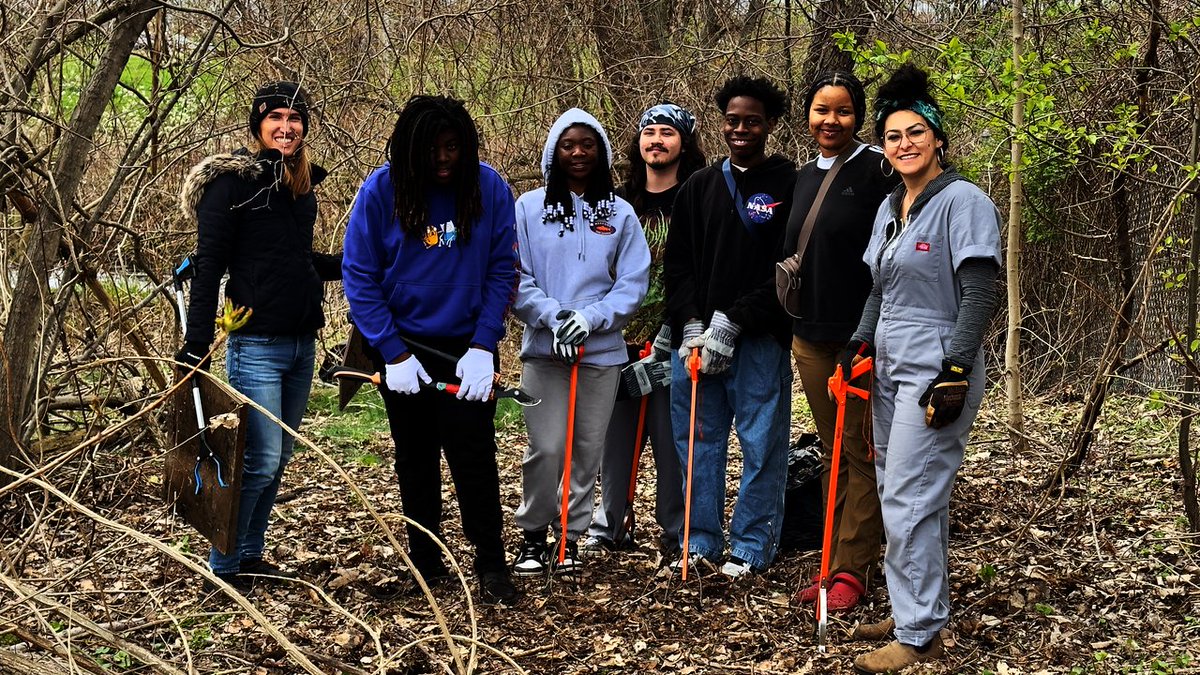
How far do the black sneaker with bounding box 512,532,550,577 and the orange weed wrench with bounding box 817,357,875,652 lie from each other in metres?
1.14

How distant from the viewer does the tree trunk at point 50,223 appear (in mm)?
4359

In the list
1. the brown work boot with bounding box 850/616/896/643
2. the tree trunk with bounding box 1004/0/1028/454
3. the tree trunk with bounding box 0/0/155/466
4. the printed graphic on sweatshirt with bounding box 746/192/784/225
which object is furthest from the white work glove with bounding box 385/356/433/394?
the tree trunk with bounding box 1004/0/1028/454

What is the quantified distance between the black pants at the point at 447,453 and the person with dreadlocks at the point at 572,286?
24 centimetres

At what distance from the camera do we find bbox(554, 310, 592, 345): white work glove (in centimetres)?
445

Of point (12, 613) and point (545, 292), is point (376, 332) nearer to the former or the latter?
point (545, 292)

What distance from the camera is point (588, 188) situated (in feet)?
15.4

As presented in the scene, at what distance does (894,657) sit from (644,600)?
111cm

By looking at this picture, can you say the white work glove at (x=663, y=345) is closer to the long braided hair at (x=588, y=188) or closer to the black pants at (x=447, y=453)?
the long braided hair at (x=588, y=188)

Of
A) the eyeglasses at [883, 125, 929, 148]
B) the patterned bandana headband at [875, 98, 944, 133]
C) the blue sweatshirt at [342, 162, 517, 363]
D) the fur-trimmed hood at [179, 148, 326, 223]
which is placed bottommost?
the blue sweatshirt at [342, 162, 517, 363]

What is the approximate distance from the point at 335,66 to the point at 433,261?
413 centimetres

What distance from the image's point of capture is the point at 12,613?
3287mm

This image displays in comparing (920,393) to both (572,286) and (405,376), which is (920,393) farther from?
(405,376)

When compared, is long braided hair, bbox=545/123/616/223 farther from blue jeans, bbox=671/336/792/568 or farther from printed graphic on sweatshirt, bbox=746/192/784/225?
blue jeans, bbox=671/336/792/568

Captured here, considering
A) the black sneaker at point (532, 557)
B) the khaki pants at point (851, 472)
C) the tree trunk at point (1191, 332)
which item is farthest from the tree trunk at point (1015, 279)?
the black sneaker at point (532, 557)
